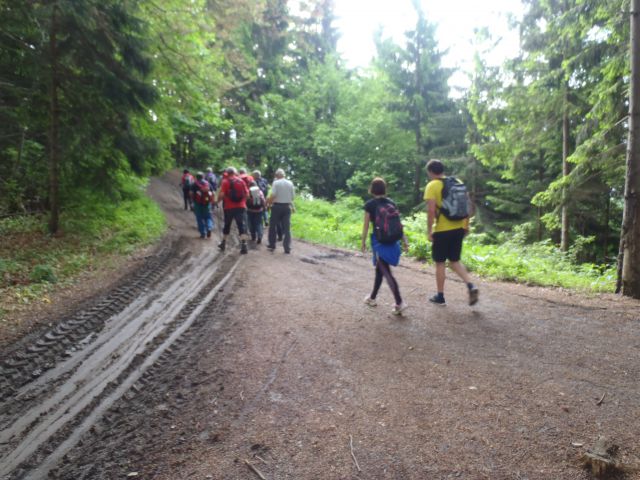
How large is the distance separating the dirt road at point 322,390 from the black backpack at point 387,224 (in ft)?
3.73

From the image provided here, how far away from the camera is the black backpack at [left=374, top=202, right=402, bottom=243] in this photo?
209 inches

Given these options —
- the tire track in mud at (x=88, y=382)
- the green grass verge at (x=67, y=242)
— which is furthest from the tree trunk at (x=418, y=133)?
the tire track in mud at (x=88, y=382)

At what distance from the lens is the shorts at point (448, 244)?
5445 millimetres

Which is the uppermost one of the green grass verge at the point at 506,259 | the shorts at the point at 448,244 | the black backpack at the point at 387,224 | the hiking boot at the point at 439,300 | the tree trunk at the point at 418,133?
the tree trunk at the point at 418,133

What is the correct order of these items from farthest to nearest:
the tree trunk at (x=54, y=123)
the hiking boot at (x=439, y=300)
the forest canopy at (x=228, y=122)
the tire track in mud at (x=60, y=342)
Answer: the tree trunk at (x=54, y=123) < the forest canopy at (x=228, y=122) < the hiking boot at (x=439, y=300) < the tire track in mud at (x=60, y=342)

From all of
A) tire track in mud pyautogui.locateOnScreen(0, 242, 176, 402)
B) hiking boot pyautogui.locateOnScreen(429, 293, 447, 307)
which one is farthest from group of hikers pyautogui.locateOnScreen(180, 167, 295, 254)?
hiking boot pyautogui.locateOnScreen(429, 293, 447, 307)

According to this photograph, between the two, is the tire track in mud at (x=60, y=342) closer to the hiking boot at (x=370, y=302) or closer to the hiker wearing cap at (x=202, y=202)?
the hiking boot at (x=370, y=302)

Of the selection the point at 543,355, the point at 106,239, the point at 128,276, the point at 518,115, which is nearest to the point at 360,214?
the point at 518,115

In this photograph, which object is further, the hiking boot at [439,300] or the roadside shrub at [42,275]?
the roadside shrub at [42,275]

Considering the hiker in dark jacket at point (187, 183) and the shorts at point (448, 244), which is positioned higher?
the hiker in dark jacket at point (187, 183)

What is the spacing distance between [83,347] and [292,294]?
311 centimetres

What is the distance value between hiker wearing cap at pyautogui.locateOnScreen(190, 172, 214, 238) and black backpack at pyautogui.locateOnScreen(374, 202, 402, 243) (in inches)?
306

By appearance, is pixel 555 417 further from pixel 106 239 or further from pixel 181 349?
pixel 106 239

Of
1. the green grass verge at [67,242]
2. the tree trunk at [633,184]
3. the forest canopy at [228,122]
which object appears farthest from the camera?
the forest canopy at [228,122]
